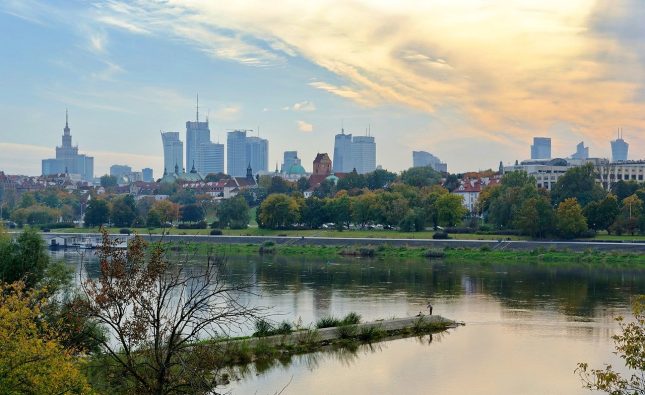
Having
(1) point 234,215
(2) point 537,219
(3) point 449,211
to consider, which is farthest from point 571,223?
(1) point 234,215

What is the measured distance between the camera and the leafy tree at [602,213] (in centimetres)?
7456

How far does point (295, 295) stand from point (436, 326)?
12012 millimetres

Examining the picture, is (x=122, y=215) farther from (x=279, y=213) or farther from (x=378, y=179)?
(x=378, y=179)

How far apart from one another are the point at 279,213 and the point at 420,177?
3718 cm

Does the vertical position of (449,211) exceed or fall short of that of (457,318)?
it exceeds it

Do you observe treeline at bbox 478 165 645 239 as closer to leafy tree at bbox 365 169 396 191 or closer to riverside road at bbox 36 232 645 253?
riverside road at bbox 36 232 645 253

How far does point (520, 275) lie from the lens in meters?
53.2

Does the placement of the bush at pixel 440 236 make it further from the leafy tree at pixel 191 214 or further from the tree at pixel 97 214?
the tree at pixel 97 214

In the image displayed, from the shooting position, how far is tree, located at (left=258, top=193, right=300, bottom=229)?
9025 cm

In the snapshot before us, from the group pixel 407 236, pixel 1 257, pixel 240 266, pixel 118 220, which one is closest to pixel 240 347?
pixel 1 257

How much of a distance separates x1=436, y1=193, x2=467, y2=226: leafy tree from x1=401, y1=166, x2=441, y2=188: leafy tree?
37.3 m

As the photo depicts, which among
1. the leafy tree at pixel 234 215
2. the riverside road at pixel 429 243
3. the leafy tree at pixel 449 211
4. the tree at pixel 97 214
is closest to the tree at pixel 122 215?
the tree at pixel 97 214

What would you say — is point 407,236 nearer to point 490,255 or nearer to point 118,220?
point 490,255

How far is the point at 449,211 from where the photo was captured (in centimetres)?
8162
